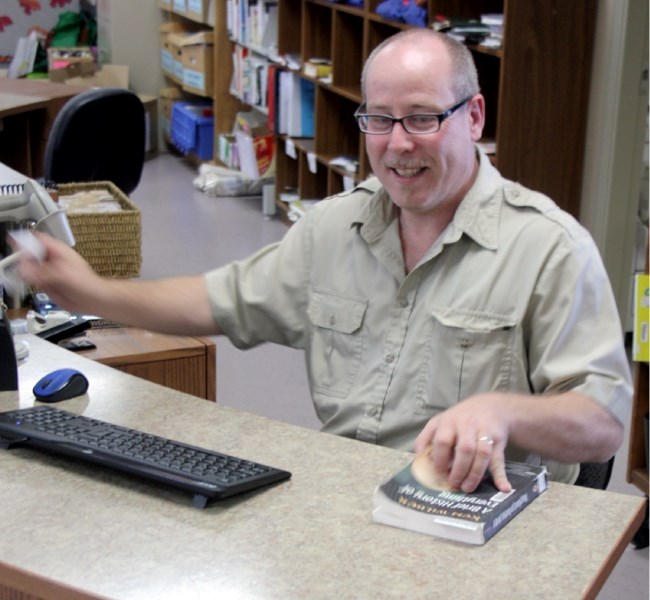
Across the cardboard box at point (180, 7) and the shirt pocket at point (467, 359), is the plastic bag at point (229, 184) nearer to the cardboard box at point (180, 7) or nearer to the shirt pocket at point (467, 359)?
the cardboard box at point (180, 7)

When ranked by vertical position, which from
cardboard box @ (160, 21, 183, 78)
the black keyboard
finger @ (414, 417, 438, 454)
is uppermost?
finger @ (414, 417, 438, 454)

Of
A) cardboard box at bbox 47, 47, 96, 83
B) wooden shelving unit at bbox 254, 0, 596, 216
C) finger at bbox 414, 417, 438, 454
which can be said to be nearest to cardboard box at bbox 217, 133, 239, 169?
cardboard box at bbox 47, 47, 96, 83

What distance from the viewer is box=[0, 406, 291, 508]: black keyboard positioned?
1434 millimetres

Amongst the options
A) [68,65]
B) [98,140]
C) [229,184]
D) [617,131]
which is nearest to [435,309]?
[617,131]

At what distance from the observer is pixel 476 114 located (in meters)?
1.83

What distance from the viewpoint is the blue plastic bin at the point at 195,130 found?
23.7 ft

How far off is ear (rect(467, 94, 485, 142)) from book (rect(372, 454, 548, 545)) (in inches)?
24.9

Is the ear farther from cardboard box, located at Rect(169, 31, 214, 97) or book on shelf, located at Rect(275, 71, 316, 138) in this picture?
cardboard box, located at Rect(169, 31, 214, 97)

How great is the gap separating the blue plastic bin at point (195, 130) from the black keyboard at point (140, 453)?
18.6 ft

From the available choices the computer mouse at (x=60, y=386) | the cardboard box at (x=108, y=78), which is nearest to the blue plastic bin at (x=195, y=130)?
the cardboard box at (x=108, y=78)

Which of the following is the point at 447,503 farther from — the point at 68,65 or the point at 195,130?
the point at 68,65

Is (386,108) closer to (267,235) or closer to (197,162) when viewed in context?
(267,235)

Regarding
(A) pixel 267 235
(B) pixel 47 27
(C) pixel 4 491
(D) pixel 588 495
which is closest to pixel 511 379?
(D) pixel 588 495

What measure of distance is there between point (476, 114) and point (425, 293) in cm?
32
